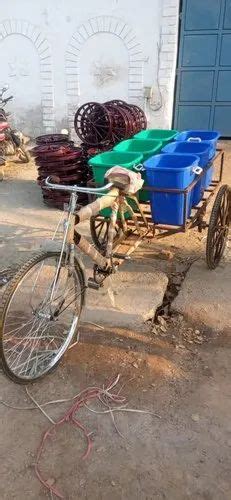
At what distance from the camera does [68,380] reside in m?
2.67

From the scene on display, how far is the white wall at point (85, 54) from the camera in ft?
24.6

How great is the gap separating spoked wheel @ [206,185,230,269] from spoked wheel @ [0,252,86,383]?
1.30 meters

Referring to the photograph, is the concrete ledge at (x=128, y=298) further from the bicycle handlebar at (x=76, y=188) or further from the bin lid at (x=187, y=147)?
the bin lid at (x=187, y=147)

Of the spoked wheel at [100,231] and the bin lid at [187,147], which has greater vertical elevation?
the bin lid at [187,147]

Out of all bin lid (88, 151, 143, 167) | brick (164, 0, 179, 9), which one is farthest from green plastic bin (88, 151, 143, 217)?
brick (164, 0, 179, 9)

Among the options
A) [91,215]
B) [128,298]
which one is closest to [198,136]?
[128,298]

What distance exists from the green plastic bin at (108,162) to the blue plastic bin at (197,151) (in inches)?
12.9

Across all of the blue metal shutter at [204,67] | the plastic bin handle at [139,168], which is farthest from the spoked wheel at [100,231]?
the blue metal shutter at [204,67]

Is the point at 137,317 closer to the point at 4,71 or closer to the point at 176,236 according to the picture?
the point at 176,236

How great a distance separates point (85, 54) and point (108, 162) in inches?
207

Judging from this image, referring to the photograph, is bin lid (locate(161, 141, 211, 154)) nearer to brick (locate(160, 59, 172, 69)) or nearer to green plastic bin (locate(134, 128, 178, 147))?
green plastic bin (locate(134, 128, 178, 147))

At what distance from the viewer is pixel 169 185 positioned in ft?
10.3

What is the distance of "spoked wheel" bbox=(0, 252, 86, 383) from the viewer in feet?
8.16

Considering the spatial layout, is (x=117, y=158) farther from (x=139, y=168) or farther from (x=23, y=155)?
(x=23, y=155)
